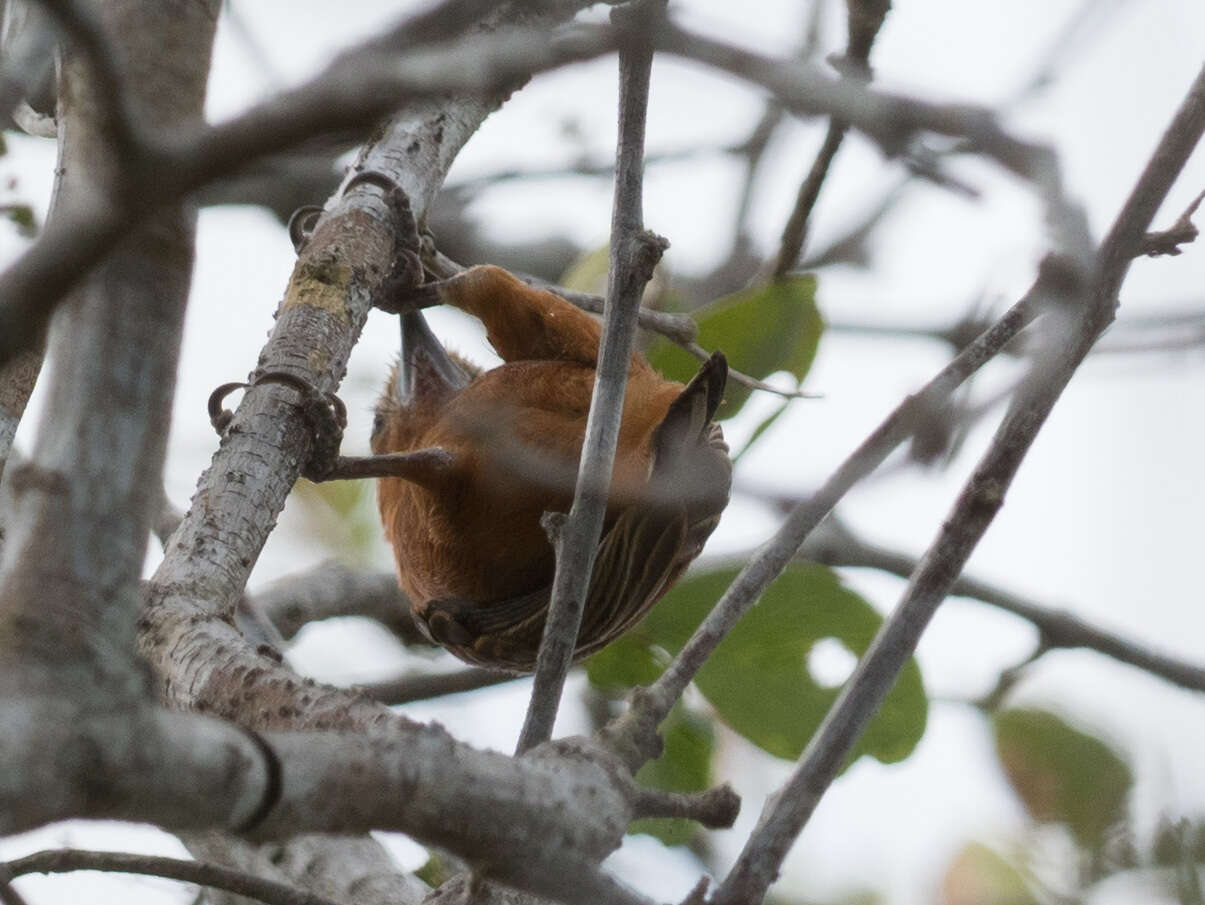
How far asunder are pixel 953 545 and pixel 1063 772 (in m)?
2.12

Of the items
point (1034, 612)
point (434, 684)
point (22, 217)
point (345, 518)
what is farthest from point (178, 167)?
point (345, 518)

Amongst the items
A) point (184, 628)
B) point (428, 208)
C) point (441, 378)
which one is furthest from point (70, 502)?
point (441, 378)

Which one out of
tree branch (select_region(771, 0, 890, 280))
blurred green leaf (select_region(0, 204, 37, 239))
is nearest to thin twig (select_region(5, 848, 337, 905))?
blurred green leaf (select_region(0, 204, 37, 239))

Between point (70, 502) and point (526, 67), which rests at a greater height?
point (526, 67)

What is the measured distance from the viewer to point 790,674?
371cm

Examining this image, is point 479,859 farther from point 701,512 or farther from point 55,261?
point 701,512

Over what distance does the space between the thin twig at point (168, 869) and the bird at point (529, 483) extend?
133 centimetres

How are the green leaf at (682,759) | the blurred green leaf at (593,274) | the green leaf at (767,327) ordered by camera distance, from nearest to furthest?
the green leaf at (767,327), the green leaf at (682,759), the blurred green leaf at (593,274)

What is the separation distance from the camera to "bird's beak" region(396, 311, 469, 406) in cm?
416

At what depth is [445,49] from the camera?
1.21 metres

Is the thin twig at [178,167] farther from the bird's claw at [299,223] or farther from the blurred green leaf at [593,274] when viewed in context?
the blurred green leaf at [593,274]

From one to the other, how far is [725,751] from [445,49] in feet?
14.7

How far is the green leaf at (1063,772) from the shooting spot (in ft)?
11.2

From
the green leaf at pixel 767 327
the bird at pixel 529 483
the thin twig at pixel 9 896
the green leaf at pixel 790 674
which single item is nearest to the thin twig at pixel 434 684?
the bird at pixel 529 483
